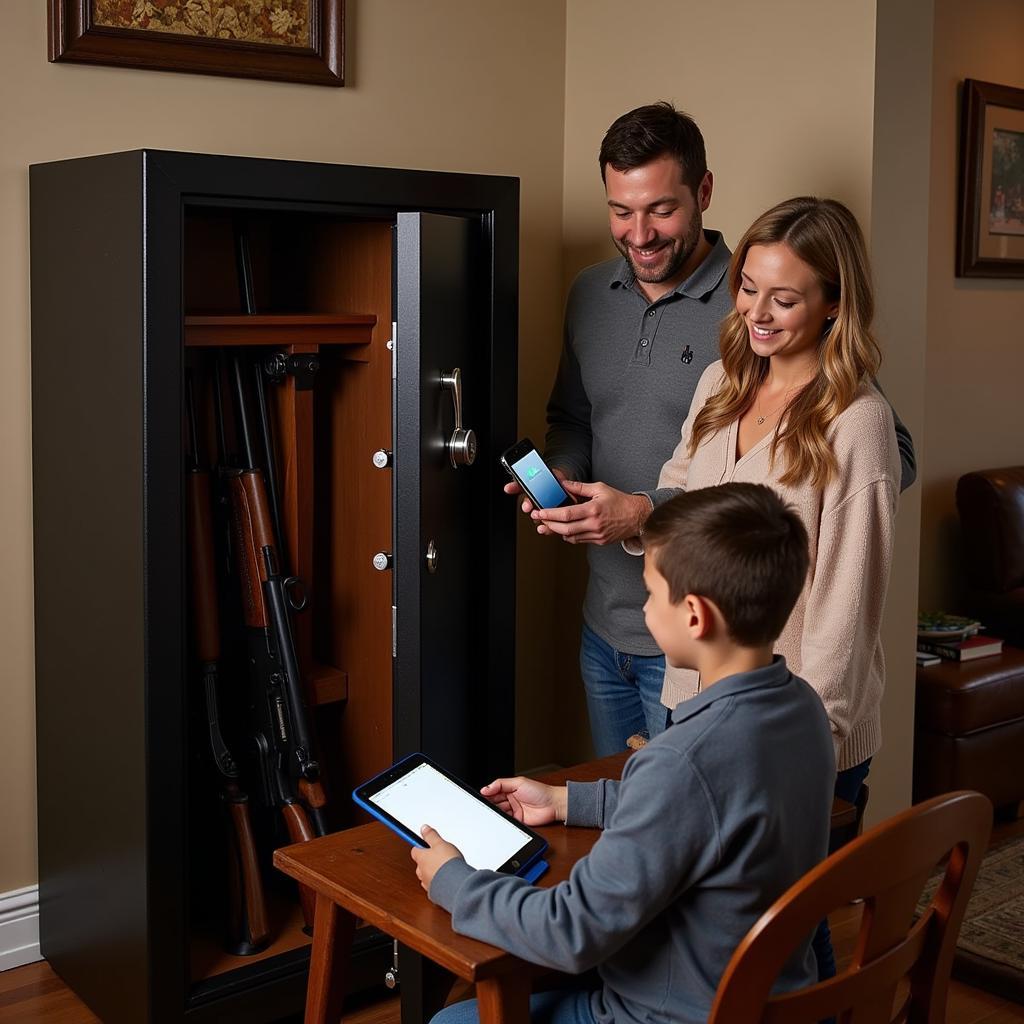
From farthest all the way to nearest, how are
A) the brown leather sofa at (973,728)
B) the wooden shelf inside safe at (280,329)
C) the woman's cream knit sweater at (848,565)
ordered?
the brown leather sofa at (973,728), the wooden shelf inside safe at (280,329), the woman's cream knit sweater at (848,565)

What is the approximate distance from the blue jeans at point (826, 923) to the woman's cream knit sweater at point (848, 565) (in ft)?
0.14

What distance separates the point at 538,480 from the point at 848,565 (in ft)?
2.10

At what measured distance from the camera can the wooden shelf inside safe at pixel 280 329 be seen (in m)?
2.21

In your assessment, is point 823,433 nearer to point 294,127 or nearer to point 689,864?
point 689,864

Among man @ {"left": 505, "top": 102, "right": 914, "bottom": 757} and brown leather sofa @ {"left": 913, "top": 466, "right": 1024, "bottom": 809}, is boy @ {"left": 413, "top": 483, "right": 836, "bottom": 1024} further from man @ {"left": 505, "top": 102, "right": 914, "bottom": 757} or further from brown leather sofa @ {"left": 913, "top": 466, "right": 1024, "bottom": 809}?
brown leather sofa @ {"left": 913, "top": 466, "right": 1024, "bottom": 809}

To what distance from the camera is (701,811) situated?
122 centimetres

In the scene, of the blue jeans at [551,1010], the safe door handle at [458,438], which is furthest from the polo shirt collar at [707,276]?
the blue jeans at [551,1010]

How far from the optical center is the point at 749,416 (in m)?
1.92

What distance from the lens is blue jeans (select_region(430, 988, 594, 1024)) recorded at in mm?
1422

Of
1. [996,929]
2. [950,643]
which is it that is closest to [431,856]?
[996,929]

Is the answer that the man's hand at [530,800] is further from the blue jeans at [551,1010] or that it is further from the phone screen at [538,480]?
the phone screen at [538,480]

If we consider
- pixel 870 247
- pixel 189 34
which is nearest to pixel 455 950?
pixel 870 247

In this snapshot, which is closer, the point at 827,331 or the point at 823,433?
the point at 823,433

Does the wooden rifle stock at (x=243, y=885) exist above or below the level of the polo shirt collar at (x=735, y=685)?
below
